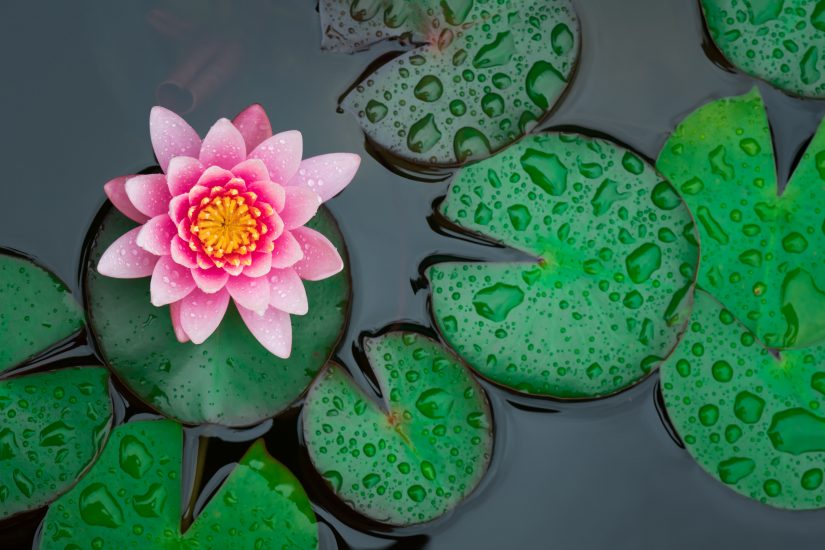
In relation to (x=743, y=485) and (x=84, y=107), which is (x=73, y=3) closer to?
(x=84, y=107)

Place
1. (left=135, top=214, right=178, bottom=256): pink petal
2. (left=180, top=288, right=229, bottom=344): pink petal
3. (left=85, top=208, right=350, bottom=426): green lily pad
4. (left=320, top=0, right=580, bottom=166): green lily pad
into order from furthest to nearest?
(left=320, top=0, right=580, bottom=166): green lily pad < (left=85, top=208, right=350, bottom=426): green lily pad < (left=180, top=288, right=229, bottom=344): pink petal < (left=135, top=214, right=178, bottom=256): pink petal

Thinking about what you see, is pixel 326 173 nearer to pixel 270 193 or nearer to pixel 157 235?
pixel 270 193

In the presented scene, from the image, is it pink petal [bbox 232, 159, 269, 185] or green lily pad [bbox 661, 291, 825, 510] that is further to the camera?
green lily pad [bbox 661, 291, 825, 510]

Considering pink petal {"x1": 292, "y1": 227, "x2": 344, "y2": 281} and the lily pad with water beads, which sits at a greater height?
pink petal {"x1": 292, "y1": 227, "x2": 344, "y2": 281}

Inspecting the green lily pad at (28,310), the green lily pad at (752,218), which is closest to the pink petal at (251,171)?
the green lily pad at (28,310)

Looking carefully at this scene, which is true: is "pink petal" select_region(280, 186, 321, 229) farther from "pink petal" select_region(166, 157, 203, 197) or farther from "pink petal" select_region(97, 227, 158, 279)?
"pink petal" select_region(97, 227, 158, 279)

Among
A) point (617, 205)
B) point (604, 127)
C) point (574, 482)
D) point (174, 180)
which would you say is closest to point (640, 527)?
point (574, 482)

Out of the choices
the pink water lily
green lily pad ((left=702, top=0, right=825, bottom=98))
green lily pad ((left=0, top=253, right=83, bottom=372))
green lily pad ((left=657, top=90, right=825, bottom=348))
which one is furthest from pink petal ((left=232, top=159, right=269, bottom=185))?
green lily pad ((left=702, top=0, right=825, bottom=98))
